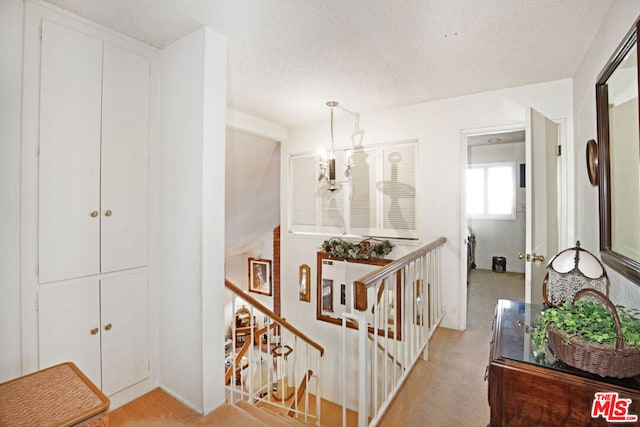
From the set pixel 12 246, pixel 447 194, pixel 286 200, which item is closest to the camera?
pixel 12 246

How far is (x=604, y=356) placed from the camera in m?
0.92

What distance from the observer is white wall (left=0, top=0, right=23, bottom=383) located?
5.06 ft

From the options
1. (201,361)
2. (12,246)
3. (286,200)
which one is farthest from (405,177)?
(12,246)

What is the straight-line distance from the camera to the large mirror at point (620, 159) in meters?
1.28

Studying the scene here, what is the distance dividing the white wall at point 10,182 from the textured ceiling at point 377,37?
0.32 m

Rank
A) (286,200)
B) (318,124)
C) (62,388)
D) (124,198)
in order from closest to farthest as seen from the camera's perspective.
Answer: (62,388), (124,198), (318,124), (286,200)

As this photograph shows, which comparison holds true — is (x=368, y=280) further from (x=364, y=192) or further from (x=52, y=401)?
(x=364, y=192)

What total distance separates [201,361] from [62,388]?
73 cm

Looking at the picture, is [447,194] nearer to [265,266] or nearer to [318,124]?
[318,124]

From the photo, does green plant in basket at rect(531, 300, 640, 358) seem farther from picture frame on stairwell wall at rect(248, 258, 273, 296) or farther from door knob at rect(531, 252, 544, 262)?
picture frame on stairwell wall at rect(248, 258, 273, 296)

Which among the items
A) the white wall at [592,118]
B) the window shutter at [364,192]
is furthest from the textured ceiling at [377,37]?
the window shutter at [364,192]

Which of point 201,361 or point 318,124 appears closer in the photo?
point 201,361

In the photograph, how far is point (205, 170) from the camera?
1.89 m

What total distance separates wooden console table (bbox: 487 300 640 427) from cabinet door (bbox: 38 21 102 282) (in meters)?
2.23
